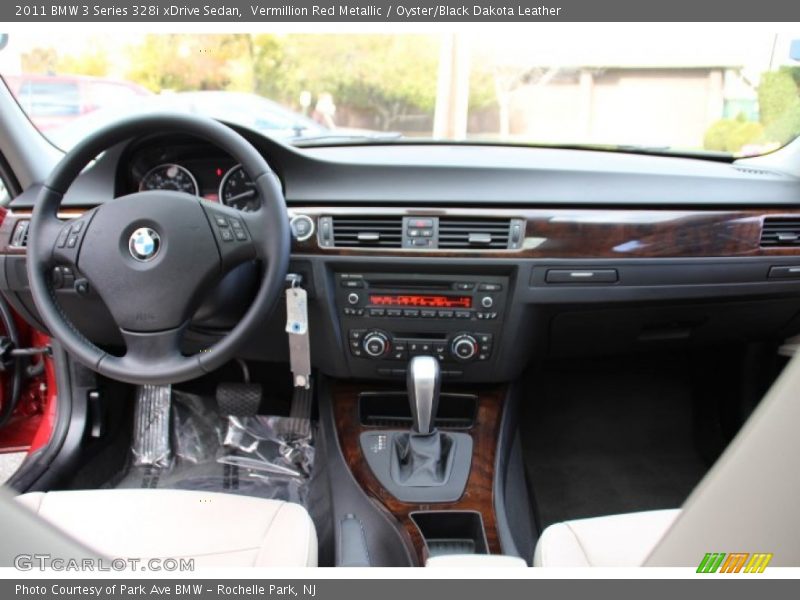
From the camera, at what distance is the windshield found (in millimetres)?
2062

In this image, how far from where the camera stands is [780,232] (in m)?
1.83

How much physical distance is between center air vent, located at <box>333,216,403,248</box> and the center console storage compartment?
0.81 m

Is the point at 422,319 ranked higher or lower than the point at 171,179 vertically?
lower

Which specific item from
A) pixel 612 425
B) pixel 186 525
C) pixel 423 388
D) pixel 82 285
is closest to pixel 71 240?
pixel 82 285

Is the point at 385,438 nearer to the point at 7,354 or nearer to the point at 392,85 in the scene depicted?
the point at 7,354

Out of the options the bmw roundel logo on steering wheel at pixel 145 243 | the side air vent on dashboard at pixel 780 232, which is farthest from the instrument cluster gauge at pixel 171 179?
the side air vent on dashboard at pixel 780 232

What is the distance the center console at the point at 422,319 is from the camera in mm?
1794

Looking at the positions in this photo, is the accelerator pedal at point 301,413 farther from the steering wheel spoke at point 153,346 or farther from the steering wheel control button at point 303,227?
the steering wheel spoke at point 153,346

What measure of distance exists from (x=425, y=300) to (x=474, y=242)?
22cm

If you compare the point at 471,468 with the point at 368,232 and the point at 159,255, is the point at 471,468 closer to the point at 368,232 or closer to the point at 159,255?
the point at 368,232

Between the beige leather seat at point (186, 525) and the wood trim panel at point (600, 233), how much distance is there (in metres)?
0.71

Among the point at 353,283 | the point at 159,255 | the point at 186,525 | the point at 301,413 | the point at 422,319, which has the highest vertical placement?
the point at 159,255

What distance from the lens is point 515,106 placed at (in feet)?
14.4

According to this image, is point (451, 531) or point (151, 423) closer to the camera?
point (451, 531)
